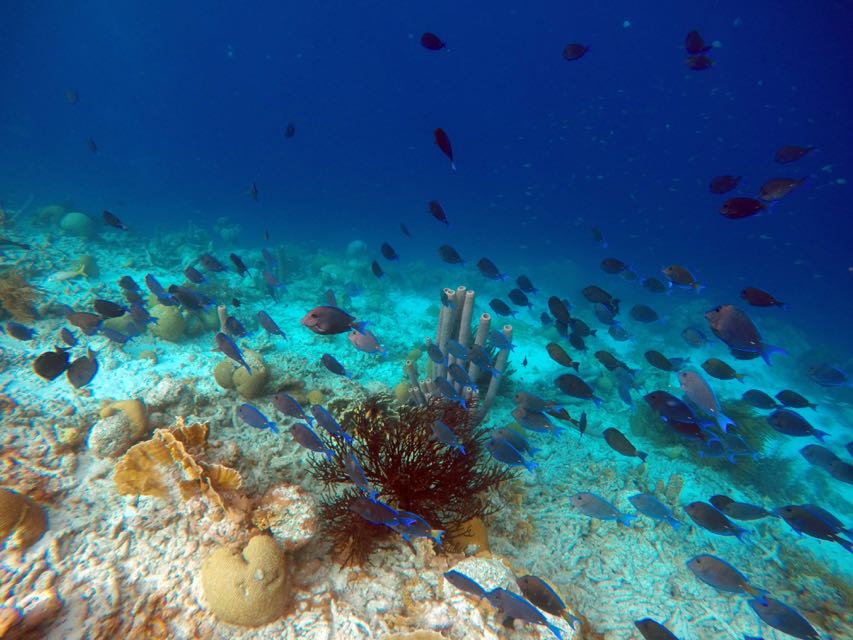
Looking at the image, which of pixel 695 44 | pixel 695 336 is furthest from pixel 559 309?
pixel 695 44

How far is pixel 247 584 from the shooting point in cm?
279

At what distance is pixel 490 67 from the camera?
2980 inches

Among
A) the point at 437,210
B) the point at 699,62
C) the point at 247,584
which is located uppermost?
the point at 699,62

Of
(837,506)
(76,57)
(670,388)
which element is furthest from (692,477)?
(76,57)

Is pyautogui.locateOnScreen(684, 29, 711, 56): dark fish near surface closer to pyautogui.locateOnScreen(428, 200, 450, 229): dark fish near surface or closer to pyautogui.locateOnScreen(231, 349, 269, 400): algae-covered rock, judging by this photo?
pyautogui.locateOnScreen(428, 200, 450, 229): dark fish near surface

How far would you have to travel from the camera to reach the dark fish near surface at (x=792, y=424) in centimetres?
529

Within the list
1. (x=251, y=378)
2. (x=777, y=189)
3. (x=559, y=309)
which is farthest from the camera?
(x=559, y=309)

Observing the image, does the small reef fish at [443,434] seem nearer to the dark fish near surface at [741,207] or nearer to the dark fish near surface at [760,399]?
the dark fish near surface at [741,207]

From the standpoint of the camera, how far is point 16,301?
802 centimetres

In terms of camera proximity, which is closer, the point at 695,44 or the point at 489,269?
the point at 695,44

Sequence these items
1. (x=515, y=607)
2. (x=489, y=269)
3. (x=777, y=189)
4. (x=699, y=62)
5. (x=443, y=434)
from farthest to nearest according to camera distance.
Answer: (x=489, y=269)
(x=699, y=62)
(x=777, y=189)
(x=443, y=434)
(x=515, y=607)

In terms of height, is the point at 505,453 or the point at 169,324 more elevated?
the point at 169,324

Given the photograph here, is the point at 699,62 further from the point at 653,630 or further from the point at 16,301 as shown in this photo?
the point at 16,301

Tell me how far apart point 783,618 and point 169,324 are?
11.1m
